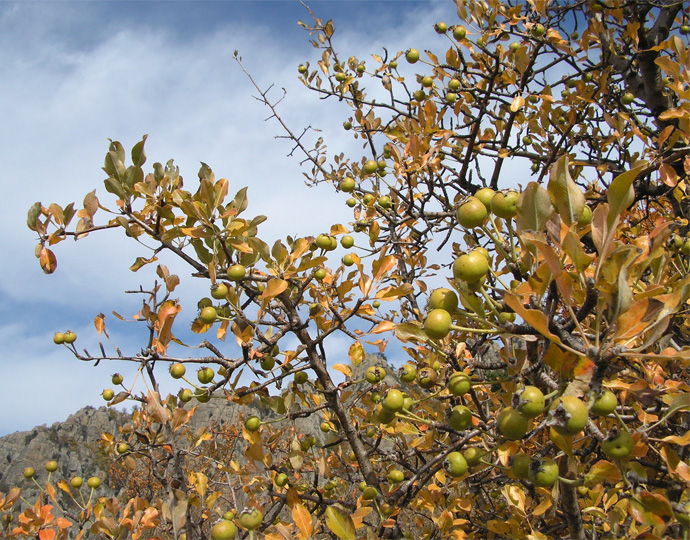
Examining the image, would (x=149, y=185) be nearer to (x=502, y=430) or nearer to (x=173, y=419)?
(x=173, y=419)

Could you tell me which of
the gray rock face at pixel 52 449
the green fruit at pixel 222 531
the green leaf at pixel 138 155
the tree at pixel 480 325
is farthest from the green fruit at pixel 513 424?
the gray rock face at pixel 52 449

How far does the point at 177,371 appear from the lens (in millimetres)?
2016

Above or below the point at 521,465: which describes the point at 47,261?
above

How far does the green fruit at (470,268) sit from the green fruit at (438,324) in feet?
0.41

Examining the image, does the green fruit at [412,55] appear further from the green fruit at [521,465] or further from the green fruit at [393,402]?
the green fruit at [521,465]

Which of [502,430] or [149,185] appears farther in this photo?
[149,185]

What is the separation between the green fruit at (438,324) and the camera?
1211 mm

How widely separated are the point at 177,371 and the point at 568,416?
171 cm

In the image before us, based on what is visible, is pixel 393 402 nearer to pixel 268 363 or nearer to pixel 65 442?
pixel 268 363

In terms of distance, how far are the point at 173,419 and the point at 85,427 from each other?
1394 inches

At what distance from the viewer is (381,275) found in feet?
6.34

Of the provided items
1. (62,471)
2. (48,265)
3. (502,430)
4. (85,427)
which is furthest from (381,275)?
(85,427)

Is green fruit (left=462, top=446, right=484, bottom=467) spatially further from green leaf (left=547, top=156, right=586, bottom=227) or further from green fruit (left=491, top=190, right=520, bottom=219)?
green leaf (left=547, top=156, right=586, bottom=227)

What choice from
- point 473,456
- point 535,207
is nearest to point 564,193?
point 535,207
